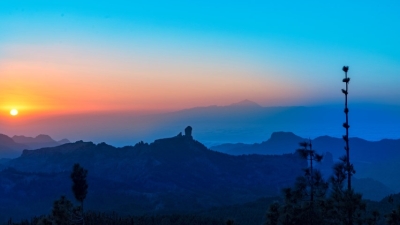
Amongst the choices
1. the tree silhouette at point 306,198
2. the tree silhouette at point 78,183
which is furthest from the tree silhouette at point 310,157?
the tree silhouette at point 78,183

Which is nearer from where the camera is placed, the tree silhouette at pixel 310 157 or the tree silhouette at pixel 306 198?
the tree silhouette at pixel 306 198

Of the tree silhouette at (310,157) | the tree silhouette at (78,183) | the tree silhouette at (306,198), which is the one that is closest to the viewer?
the tree silhouette at (306,198)

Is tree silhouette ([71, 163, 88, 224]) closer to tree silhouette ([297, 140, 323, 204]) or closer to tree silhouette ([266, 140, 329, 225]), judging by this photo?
tree silhouette ([266, 140, 329, 225])

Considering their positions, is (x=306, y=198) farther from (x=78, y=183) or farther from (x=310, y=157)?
(x=78, y=183)

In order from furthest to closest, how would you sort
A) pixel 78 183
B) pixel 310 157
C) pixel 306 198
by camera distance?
pixel 78 183 < pixel 306 198 < pixel 310 157

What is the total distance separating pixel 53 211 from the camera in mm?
53062

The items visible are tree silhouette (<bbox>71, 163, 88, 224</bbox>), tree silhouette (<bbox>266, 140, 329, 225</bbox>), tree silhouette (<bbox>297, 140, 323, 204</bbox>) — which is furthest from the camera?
tree silhouette (<bbox>71, 163, 88, 224</bbox>)

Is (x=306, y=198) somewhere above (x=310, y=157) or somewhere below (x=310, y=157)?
below

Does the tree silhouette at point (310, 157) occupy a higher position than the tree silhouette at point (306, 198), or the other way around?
the tree silhouette at point (310, 157)

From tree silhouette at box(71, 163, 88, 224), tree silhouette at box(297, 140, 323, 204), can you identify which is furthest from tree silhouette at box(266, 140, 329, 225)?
tree silhouette at box(71, 163, 88, 224)

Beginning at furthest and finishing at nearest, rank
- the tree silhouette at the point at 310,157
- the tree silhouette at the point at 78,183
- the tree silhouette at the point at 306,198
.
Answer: the tree silhouette at the point at 78,183 → the tree silhouette at the point at 310,157 → the tree silhouette at the point at 306,198

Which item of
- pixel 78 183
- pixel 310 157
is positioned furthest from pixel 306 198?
pixel 78 183

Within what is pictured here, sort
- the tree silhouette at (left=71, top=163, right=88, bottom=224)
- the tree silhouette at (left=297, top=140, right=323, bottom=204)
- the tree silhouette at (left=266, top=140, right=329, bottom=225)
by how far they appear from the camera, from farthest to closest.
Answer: the tree silhouette at (left=71, top=163, right=88, bottom=224) → the tree silhouette at (left=297, top=140, right=323, bottom=204) → the tree silhouette at (left=266, top=140, right=329, bottom=225)

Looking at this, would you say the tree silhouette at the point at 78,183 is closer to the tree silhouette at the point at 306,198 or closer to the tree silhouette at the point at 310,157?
the tree silhouette at the point at 306,198
